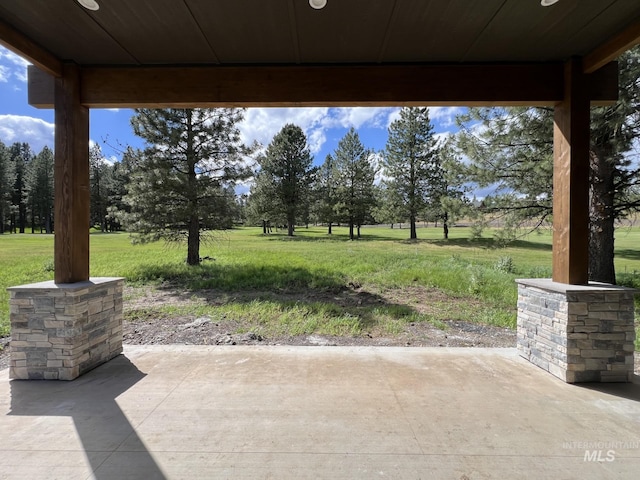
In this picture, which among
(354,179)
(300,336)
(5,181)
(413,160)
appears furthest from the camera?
(5,181)

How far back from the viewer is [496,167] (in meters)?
8.03

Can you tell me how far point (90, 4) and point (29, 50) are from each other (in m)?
1.00

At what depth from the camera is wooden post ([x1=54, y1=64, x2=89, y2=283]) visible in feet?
11.1

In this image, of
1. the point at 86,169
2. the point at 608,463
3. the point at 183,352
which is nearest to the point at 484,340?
the point at 608,463

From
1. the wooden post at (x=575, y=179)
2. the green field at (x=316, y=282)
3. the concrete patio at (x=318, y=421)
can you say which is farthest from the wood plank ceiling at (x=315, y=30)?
the green field at (x=316, y=282)

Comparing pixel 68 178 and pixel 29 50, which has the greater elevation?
pixel 29 50

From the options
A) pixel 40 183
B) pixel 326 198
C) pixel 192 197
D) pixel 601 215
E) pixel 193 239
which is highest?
pixel 40 183

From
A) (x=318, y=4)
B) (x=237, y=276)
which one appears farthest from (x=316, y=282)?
(x=318, y=4)

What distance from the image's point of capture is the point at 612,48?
9.63ft

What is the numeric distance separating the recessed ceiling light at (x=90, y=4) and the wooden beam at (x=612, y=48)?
4.47 m

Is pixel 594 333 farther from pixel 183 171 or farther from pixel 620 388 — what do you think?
pixel 183 171

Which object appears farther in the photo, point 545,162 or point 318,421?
point 545,162

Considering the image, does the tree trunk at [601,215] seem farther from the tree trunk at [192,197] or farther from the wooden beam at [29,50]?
the tree trunk at [192,197]

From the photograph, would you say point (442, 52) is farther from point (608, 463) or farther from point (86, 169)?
point (86, 169)
